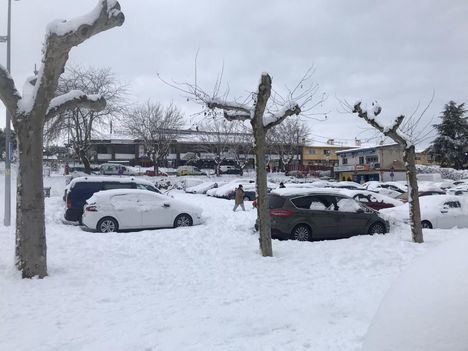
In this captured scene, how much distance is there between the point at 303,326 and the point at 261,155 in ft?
17.4

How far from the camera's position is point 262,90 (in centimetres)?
994

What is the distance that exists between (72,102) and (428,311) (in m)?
7.83

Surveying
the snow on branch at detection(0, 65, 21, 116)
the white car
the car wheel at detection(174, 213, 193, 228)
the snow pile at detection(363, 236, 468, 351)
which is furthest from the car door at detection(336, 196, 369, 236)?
the snow pile at detection(363, 236, 468, 351)

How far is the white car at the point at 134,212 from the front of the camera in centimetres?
1460

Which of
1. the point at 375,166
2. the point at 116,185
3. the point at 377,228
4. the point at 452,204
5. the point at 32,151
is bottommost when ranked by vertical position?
the point at 377,228

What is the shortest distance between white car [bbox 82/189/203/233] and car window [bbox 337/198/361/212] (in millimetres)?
4894

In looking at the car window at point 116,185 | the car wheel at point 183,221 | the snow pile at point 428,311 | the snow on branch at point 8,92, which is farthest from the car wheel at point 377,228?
the snow pile at point 428,311

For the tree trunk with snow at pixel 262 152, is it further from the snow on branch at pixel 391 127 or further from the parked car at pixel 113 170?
the parked car at pixel 113 170

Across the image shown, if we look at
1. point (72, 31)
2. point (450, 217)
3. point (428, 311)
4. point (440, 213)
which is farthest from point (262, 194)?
point (450, 217)

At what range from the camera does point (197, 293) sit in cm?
728

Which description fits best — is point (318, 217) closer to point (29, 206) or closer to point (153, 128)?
point (29, 206)

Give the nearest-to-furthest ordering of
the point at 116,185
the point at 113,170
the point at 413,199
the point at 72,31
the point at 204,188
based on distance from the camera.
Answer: the point at 72,31 → the point at 413,199 → the point at 116,185 → the point at 204,188 → the point at 113,170

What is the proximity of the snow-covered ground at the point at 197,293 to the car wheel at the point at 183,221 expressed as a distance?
3.22 metres

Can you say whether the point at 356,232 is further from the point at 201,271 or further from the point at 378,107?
the point at 201,271
